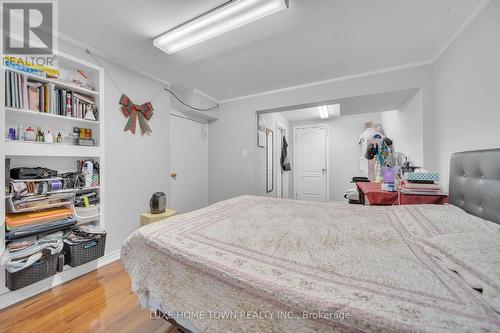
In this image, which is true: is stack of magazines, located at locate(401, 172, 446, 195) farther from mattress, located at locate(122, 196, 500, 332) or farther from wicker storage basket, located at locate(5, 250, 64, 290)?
wicker storage basket, located at locate(5, 250, 64, 290)

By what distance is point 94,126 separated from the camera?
2.08m

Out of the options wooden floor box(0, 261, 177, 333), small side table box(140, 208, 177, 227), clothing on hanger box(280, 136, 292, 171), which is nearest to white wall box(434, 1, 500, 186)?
wooden floor box(0, 261, 177, 333)

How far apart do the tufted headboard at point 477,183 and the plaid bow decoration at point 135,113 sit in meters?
3.21

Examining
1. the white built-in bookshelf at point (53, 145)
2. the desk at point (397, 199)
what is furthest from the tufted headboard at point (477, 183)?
the white built-in bookshelf at point (53, 145)

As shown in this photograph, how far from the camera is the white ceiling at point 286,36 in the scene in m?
1.42

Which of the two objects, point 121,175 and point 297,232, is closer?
point 297,232

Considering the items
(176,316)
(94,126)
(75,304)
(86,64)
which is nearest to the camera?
(176,316)

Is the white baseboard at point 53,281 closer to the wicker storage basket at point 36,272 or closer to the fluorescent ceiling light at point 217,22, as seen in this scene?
the wicker storage basket at point 36,272

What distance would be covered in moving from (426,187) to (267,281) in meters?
1.89

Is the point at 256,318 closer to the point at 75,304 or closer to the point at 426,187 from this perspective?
the point at 75,304

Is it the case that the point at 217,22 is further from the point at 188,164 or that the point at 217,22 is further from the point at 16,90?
the point at 188,164

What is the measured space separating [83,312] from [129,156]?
155cm

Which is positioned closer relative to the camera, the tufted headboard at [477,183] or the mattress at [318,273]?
the mattress at [318,273]

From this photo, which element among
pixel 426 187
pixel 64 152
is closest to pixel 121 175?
pixel 64 152
